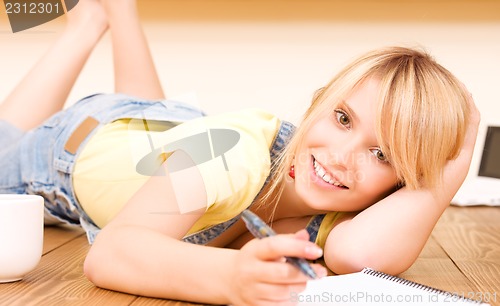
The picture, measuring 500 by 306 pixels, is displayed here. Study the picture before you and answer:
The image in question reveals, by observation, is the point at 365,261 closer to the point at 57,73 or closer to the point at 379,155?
the point at 379,155

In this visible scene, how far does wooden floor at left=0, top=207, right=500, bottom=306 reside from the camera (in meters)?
0.78

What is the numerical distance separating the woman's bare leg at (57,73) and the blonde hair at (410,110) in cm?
73

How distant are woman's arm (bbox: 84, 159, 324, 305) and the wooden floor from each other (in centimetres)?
3

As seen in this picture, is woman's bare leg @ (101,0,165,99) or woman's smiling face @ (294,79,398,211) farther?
woman's bare leg @ (101,0,165,99)

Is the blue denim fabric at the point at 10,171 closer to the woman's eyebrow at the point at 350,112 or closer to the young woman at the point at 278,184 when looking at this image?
the young woman at the point at 278,184

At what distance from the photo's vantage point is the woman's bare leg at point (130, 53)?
1593 millimetres

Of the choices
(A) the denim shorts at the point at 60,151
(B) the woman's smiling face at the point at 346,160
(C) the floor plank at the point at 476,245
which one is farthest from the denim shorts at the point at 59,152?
(C) the floor plank at the point at 476,245

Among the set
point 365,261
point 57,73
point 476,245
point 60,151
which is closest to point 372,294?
point 365,261

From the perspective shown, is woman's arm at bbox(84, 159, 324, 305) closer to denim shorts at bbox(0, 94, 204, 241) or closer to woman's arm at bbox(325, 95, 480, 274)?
woman's arm at bbox(325, 95, 480, 274)

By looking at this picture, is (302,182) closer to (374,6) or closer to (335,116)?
(335,116)

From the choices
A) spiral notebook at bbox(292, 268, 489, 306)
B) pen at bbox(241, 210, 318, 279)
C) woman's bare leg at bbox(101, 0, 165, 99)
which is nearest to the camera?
pen at bbox(241, 210, 318, 279)

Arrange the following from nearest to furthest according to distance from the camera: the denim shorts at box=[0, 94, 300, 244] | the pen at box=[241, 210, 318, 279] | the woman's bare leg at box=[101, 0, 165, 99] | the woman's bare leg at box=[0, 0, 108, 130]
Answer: the pen at box=[241, 210, 318, 279] < the denim shorts at box=[0, 94, 300, 244] < the woman's bare leg at box=[0, 0, 108, 130] < the woman's bare leg at box=[101, 0, 165, 99]

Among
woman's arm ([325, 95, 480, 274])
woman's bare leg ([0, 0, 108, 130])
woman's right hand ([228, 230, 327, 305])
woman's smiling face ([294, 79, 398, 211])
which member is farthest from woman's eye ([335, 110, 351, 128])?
woman's bare leg ([0, 0, 108, 130])

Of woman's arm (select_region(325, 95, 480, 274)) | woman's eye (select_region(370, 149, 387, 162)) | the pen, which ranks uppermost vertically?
the pen
